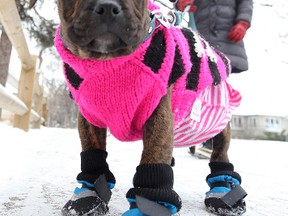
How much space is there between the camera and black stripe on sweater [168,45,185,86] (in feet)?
4.74

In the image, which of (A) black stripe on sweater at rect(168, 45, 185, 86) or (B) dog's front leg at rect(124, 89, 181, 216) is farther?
(A) black stripe on sweater at rect(168, 45, 185, 86)

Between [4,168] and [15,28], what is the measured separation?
1.83 meters

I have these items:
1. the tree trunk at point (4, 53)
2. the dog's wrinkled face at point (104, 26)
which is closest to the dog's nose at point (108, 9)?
the dog's wrinkled face at point (104, 26)

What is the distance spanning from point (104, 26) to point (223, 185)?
3.22ft

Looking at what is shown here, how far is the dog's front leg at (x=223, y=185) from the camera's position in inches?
62.5

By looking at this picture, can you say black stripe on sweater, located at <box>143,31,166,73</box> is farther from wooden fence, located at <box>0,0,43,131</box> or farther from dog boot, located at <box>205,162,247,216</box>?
wooden fence, located at <box>0,0,43,131</box>

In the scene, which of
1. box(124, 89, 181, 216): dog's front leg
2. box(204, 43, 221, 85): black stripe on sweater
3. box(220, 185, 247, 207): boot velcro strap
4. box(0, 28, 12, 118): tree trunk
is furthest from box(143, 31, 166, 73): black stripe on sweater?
box(0, 28, 12, 118): tree trunk

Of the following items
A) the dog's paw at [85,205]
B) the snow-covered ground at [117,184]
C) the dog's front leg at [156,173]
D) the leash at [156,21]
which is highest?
the leash at [156,21]

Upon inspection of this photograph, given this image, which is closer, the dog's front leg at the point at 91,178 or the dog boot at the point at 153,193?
the dog boot at the point at 153,193

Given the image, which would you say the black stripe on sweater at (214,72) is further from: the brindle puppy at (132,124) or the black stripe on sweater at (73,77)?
the black stripe on sweater at (73,77)

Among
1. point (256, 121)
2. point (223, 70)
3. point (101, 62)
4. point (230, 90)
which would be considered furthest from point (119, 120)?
point (256, 121)

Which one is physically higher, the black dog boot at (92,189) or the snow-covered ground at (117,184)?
the black dog boot at (92,189)

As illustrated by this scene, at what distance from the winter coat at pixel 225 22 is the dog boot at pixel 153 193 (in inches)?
78.3

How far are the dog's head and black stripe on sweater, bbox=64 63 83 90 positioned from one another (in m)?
0.13
